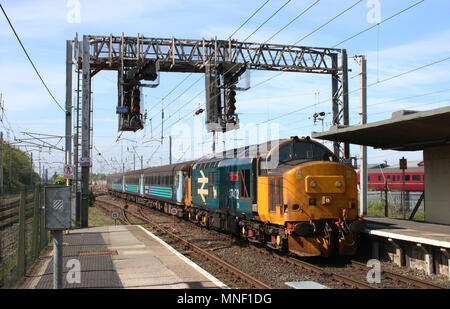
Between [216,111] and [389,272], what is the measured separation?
11.0 metres

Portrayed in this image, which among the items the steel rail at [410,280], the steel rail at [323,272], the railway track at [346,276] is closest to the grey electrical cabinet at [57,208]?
the railway track at [346,276]

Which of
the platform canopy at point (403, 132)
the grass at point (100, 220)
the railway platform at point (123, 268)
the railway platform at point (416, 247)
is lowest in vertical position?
the grass at point (100, 220)

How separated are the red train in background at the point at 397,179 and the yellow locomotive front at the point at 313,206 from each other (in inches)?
984

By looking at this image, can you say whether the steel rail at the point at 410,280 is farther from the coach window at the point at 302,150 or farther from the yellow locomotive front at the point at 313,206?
the coach window at the point at 302,150

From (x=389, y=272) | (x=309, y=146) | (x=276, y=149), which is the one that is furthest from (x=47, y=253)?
(x=389, y=272)

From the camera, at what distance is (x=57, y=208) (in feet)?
22.3

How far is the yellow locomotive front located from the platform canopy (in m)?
1.62

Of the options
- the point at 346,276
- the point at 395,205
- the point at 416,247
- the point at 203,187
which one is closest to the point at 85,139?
the point at 203,187

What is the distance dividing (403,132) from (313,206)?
3.70m

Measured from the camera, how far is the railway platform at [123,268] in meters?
9.17

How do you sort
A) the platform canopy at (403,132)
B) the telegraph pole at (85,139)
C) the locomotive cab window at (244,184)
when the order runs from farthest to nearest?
the telegraph pole at (85,139) < the locomotive cab window at (244,184) < the platform canopy at (403,132)

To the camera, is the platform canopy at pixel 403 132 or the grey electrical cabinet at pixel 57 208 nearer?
the grey electrical cabinet at pixel 57 208

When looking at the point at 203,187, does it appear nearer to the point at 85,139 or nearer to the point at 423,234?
the point at 85,139

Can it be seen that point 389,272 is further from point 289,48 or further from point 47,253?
point 289,48
